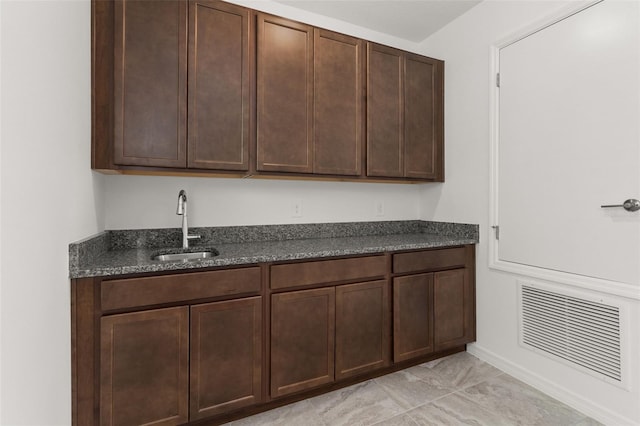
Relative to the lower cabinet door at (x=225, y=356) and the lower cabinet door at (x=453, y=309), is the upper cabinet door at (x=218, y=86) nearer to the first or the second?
the lower cabinet door at (x=225, y=356)

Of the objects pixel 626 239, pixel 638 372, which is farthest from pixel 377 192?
pixel 638 372

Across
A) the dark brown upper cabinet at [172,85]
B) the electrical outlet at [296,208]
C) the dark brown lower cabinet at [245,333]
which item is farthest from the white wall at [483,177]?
the dark brown upper cabinet at [172,85]

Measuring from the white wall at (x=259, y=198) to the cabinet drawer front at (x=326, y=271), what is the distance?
2.25ft

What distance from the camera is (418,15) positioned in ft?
8.63

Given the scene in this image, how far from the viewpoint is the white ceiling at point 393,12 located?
2.48m

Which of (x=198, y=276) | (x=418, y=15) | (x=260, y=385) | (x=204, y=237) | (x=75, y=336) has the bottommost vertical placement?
(x=260, y=385)

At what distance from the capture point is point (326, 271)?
1.97 metres

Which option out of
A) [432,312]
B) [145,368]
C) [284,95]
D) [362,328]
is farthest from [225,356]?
[284,95]

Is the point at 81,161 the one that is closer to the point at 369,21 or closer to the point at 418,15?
the point at 369,21

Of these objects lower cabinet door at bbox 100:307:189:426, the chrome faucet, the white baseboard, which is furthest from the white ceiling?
the white baseboard

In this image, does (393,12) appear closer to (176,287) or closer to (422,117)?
(422,117)

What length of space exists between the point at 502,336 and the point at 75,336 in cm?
269

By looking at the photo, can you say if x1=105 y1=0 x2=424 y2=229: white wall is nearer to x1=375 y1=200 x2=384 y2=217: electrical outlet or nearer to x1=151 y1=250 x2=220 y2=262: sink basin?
→ x1=375 y1=200 x2=384 y2=217: electrical outlet

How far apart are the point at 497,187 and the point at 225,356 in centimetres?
222
